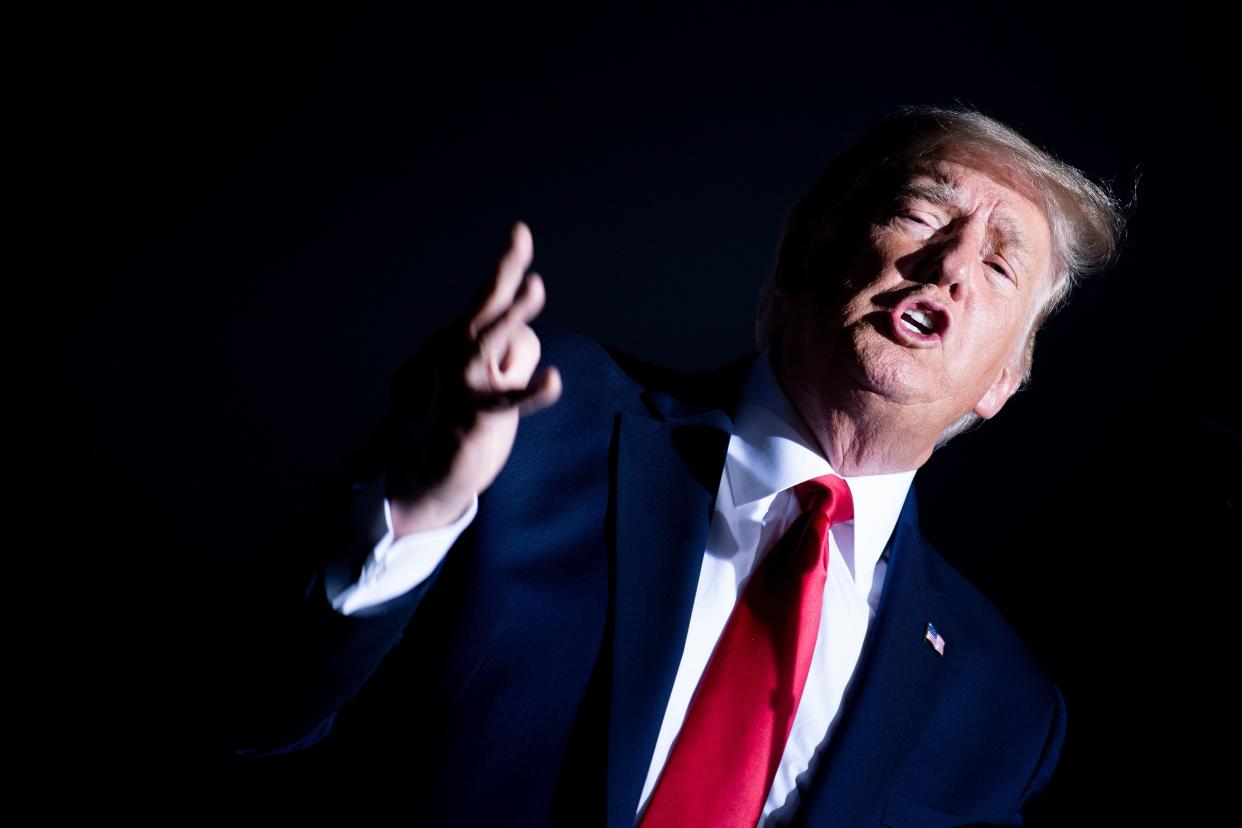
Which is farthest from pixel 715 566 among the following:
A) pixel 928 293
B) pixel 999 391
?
pixel 999 391

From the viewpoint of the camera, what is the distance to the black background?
1501 mm

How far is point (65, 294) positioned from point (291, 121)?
491 millimetres

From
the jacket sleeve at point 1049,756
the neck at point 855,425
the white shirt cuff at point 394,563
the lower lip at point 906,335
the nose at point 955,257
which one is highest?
the nose at point 955,257

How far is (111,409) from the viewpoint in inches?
60.2

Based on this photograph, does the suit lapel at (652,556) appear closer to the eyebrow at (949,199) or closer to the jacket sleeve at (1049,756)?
the eyebrow at (949,199)

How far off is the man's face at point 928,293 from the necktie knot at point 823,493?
133mm

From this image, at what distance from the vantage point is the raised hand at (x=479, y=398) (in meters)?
0.78

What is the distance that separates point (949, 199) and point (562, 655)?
3.06 feet

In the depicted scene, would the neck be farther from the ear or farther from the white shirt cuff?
the white shirt cuff

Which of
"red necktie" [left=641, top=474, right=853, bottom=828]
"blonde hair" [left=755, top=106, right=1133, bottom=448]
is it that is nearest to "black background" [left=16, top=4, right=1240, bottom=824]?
"blonde hair" [left=755, top=106, right=1133, bottom=448]

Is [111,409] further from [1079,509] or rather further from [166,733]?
[1079,509]

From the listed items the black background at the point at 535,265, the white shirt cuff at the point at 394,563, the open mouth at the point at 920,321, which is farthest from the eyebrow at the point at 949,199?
the white shirt cuff at the point at 394,563

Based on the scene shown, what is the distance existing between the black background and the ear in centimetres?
31

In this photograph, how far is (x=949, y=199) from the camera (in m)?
1.39
